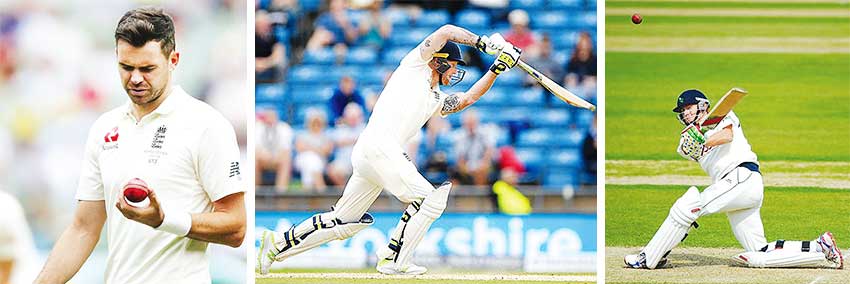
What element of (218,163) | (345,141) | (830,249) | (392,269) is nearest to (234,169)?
(218,163)

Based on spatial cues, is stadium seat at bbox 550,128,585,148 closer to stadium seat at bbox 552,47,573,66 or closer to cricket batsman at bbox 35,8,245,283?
stadium seat at bbox 552,47,573,66

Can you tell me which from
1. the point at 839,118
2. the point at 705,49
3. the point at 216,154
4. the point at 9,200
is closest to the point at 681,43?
the point at 705,49

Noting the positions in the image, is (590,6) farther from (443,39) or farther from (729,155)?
(729,155)

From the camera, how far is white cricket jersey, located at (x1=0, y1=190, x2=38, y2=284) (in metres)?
5.29

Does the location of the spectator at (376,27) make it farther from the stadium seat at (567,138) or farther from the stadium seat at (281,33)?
the stadium seat at (567,138)

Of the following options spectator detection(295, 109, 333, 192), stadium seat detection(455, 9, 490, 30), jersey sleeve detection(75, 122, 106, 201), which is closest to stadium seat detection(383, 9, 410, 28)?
stadium seat detection(455, 9, 490, 30)

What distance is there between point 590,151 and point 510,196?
498mm

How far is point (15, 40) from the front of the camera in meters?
6.72

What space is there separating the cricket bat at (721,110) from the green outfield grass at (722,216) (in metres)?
0.94

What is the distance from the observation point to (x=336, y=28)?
24.3 ft

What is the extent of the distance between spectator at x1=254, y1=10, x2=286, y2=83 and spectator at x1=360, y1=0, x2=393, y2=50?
1.50ft

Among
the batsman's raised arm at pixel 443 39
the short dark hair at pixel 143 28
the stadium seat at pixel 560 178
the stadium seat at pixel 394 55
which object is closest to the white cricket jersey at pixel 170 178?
the short dark hair at pixel 143 28

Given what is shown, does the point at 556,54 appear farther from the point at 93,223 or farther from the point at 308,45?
the point at 93,223

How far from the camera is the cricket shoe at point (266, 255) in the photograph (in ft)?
22.7
